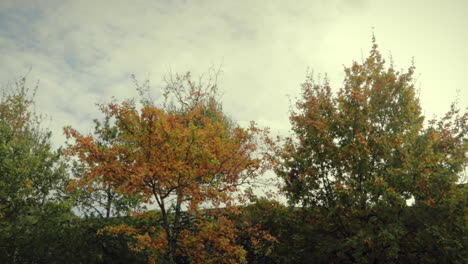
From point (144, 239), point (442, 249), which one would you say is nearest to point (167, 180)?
point (144, 239)

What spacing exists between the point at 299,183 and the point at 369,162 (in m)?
2.47

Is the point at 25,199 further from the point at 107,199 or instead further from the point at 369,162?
the point at 369,162

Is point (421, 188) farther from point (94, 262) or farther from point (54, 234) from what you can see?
point (54, 234)

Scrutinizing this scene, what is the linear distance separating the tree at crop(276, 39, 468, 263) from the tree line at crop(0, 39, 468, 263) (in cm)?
5

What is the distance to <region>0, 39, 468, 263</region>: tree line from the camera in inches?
415

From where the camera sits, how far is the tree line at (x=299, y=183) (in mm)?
10531

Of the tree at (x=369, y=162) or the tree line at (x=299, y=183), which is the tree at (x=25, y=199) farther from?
the tree at (x=369, y=162)

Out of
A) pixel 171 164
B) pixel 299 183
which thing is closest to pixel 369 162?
pixel 299 183

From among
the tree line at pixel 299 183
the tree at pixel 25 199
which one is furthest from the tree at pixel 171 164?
the tree at pixel 25 199

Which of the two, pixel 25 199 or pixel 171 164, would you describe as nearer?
pixel 171 164

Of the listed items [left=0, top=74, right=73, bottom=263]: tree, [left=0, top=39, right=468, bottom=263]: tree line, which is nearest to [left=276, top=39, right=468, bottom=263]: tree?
[left=0, top=39, right=468, bottom=263]: tree line

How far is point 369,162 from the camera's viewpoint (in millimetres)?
12016

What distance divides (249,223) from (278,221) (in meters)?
1.35

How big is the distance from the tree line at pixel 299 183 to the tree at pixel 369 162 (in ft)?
0.15
